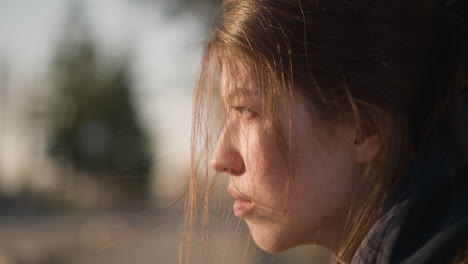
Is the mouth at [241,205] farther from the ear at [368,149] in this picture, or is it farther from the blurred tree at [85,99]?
the blurred tree at [85,99]

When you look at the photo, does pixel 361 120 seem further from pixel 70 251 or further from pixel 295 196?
pixel 70 251

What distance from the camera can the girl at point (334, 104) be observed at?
5.64ft

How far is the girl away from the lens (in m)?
1.72

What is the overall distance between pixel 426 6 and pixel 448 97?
0.36 metres

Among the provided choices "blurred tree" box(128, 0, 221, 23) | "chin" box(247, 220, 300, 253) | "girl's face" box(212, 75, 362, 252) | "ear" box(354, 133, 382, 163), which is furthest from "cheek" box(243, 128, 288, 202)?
"blurred tree" box(128, 0, 221, 23)

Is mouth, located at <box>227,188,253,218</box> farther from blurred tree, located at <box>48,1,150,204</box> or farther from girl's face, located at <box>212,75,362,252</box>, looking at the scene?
blurred tree, located at <box>48,1,150,204</box>

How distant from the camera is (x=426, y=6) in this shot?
1.83 meters

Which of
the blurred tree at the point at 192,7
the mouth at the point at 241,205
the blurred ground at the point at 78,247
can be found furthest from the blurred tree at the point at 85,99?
the mouth at the point at 241,205

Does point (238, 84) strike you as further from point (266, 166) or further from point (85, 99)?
point (85, 99)

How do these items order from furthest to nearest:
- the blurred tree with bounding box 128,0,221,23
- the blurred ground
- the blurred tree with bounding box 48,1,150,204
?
the blurred tree with bounding box 48,1,150,204 → the blurred ground → the blurred tree with bounding box 128,0,221,23

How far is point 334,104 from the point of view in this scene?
1.74 m

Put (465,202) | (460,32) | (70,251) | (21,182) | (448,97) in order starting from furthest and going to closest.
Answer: (21,182)
(70,251)
(460,32)
(448,97)
(465,202)

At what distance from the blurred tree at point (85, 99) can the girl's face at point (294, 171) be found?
27775 millimetres

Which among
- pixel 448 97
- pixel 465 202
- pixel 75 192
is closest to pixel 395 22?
pixel 448 97
